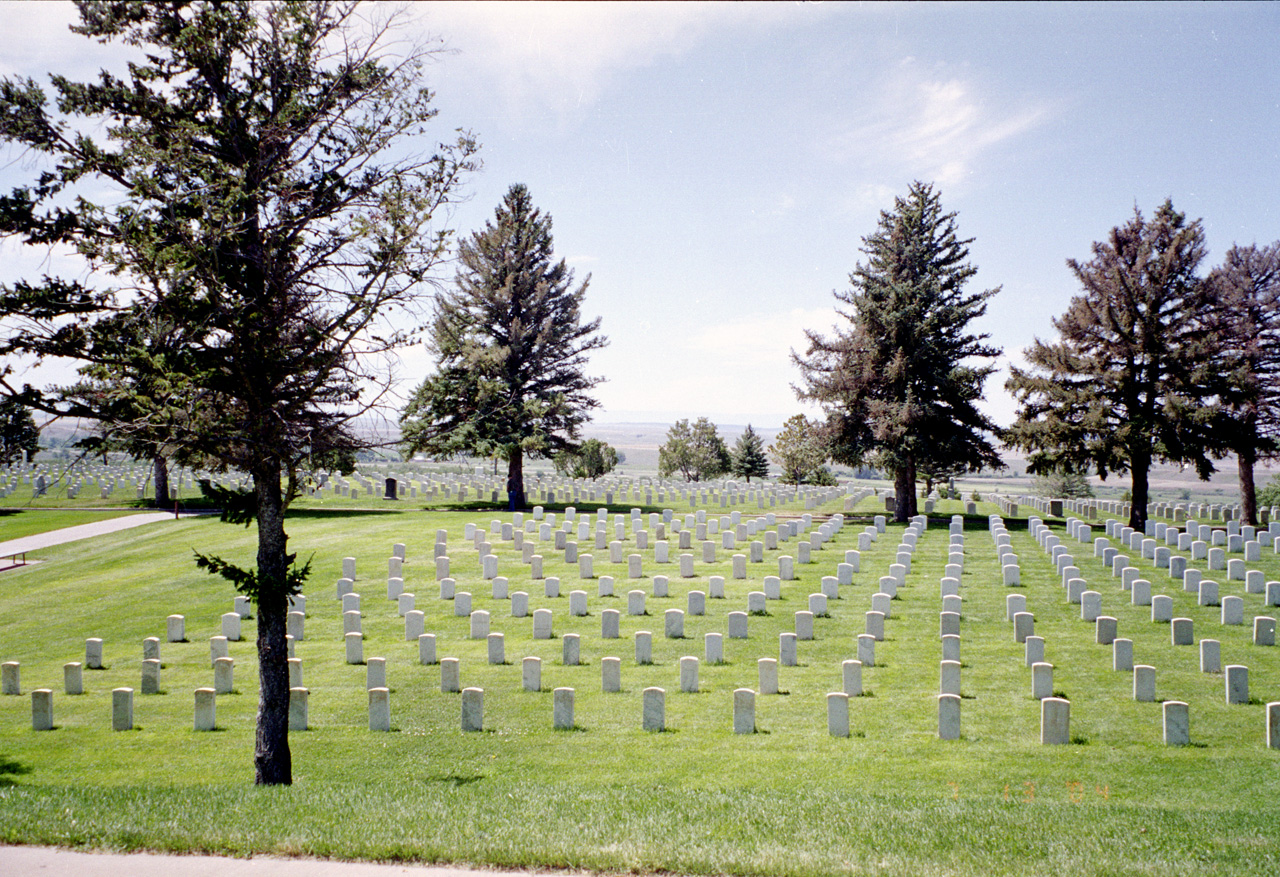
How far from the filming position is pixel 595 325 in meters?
36.7

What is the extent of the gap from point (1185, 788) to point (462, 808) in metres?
6.63

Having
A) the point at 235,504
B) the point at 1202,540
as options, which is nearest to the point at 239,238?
the point at 235,504

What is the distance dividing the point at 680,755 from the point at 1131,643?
709 centimetres

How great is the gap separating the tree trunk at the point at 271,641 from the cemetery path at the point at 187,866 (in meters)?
2.17

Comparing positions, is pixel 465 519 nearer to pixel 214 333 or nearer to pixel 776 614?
pixel 776 614

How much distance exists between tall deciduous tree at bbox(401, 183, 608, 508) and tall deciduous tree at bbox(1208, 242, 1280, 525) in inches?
932

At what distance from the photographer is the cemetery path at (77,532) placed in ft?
84.9

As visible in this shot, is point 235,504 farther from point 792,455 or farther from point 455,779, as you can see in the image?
point 792,455

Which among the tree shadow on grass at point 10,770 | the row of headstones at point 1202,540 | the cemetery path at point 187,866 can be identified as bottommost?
the tree shadow on grass at point 10,770

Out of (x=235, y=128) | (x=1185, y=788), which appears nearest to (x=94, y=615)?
(x=235, y=128)

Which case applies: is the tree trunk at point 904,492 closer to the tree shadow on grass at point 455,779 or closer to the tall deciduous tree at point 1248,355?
the tall deciduous tree at point 1248,355

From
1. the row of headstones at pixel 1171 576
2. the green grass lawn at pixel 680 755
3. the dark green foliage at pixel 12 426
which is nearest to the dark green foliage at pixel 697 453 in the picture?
the row of headstones at pixel 1171 576

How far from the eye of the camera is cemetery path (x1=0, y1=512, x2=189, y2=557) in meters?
25.9

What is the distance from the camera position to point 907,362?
98.5ft
